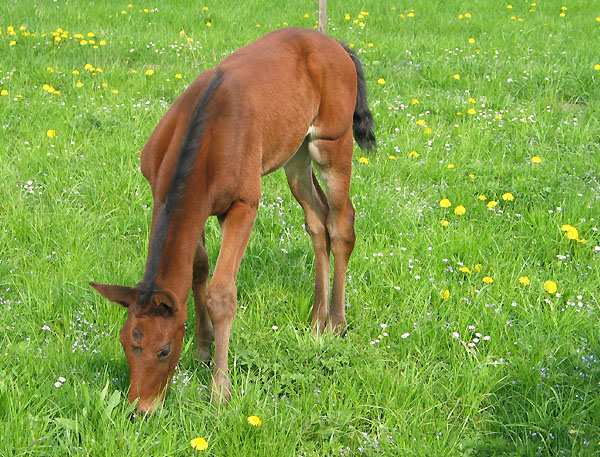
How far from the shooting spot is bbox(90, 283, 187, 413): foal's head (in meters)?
2.64

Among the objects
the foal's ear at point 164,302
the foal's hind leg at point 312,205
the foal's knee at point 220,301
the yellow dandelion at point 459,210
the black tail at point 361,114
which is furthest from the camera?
the yellow dandelion at point 459,210

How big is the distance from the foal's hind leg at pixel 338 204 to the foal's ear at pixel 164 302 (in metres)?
1.23

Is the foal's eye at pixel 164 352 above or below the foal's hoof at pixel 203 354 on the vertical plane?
above

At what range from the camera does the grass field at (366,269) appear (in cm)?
286

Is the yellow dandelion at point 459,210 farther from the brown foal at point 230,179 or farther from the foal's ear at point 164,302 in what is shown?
the foal's ear at point 164,302

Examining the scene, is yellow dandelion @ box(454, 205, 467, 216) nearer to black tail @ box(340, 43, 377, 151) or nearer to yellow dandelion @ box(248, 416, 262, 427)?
black tail @ box(340, 43, 377, 151)

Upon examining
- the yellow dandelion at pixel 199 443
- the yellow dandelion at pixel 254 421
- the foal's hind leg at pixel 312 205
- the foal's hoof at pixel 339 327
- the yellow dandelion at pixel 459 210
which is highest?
the foal's hind leg at pixel 312 205

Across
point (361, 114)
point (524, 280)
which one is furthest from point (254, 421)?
point (361, 114)

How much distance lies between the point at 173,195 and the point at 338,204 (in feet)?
4.02

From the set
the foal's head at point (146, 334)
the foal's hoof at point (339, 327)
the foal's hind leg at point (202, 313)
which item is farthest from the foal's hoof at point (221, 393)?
the foal's hoof at point (339, 327)

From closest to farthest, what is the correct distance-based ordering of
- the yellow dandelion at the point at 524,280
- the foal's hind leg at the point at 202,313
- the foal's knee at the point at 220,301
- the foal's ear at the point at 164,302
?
the foal's ear at the point at 164,302, the foal's knee at the point at 220,301, the foal's hind leg at the point at 202,313, the yellow dandelion at the point at 524,280

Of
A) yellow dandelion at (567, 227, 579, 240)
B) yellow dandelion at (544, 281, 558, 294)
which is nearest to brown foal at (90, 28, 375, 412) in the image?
yellow dandelion at (544, 281, 558, 294)

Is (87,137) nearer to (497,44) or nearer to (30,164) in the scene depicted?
(30,164)

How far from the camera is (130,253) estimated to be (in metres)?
4.15
